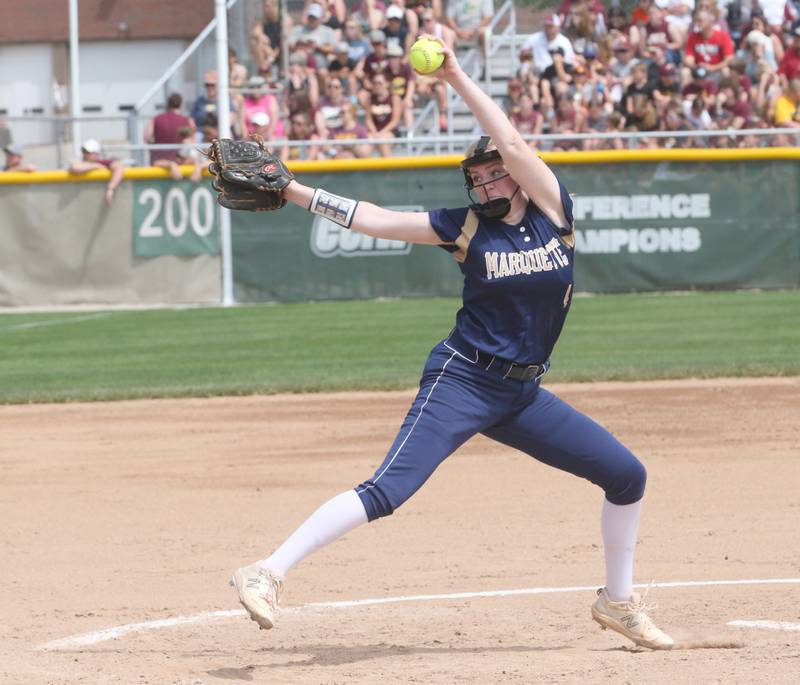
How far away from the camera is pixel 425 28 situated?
2125cm

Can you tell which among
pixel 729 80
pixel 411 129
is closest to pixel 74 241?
pixel 411 129

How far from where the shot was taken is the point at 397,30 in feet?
68.7

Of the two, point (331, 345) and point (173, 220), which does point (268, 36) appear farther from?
point (331, 345)

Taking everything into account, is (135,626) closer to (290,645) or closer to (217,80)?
(290,645)

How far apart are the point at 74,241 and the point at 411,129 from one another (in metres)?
4.95

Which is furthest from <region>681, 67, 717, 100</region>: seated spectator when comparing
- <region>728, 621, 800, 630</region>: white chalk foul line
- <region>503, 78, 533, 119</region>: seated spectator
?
<region>728, 621, 800, 630</region>: white chalk foul line

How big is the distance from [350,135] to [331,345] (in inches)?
231

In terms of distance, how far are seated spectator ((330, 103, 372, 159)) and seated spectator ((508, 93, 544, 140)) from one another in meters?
2.08

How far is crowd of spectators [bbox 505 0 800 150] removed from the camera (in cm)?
1922

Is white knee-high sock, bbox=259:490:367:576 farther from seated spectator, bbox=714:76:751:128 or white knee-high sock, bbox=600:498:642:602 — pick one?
seated spectator, bbox=714:76:751:128

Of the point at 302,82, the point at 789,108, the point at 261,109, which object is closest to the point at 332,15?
the point at 302,82

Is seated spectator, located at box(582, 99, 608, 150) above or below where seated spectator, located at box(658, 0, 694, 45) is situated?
below

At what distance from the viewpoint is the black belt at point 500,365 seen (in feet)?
16.8

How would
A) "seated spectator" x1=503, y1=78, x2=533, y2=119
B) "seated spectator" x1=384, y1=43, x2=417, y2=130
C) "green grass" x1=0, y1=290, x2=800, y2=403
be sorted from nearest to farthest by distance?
"green grass" x1=0, y1=290, x2=800, y2=403 → "seated spectator" x1=503, y1=78, x2=533, y2=119 → "seated spectator" x1=384, y1=43, x2=417, y2=130
